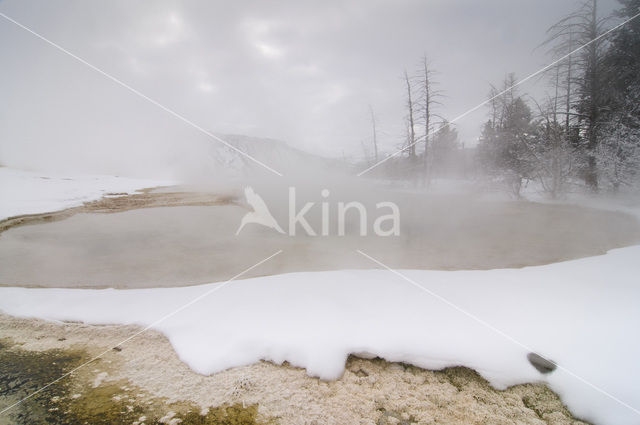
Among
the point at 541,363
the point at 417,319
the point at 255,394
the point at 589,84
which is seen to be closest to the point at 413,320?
the point at 417,319

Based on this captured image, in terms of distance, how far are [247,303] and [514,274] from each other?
15.8 ft

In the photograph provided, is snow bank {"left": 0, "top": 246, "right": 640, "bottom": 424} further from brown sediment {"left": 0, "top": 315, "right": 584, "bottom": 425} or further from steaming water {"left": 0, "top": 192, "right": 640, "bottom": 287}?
steaming water {"left": 0, "top": 192, "right": 640, "bottom": 287}

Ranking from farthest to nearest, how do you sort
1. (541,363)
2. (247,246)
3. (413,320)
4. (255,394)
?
(247,246)
(413,320)
(541,363)
(255,394)

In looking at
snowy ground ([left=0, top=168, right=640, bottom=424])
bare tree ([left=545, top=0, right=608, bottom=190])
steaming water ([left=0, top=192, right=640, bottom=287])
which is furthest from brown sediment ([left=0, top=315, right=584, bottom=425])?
bare tree ([left=545, top=0, right=608, bottom=190])

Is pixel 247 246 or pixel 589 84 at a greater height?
pixel 589 84

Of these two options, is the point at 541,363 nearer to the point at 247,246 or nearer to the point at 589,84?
the point at 247,246

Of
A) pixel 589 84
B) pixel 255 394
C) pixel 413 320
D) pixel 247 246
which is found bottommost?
pixel 255 394

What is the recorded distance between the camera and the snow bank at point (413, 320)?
2.50 meters

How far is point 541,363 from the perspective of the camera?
99.6 inches

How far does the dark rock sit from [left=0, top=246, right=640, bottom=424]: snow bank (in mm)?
57

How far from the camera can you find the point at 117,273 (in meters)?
5.26

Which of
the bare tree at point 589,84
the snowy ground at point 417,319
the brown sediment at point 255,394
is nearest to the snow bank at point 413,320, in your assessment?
the snowy ground at point 417,319

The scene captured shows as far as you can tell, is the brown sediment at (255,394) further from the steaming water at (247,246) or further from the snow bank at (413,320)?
the steaming water at (247,246)

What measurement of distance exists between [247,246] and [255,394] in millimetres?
5226
